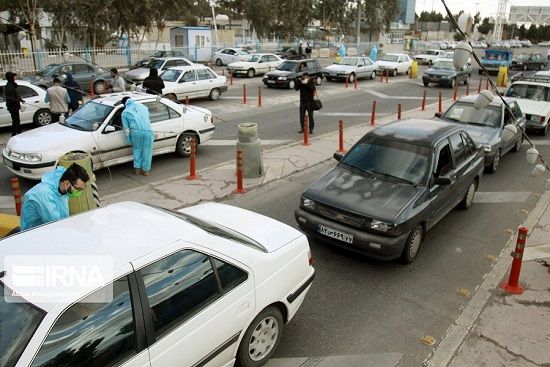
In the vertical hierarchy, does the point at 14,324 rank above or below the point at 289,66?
below

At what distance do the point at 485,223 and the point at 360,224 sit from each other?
3079 mm

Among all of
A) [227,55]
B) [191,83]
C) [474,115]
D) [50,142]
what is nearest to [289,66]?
[191,83]

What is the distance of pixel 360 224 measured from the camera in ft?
19.3

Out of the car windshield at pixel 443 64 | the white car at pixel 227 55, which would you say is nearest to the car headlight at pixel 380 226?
the car windshield at pixel 443 64

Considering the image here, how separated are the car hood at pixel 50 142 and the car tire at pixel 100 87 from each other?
1117 centimetres

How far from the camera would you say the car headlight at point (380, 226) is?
570 cm

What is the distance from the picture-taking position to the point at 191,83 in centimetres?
1844

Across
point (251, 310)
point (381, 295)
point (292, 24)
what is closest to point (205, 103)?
point (381, 295)

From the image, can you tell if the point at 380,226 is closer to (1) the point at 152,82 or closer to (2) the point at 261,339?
(2) the point at 261,339

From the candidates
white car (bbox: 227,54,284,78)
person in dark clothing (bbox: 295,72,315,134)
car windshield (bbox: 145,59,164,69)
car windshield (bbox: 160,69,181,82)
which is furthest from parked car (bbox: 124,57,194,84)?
person in dark clothing (bbox: 295,72,315,134)

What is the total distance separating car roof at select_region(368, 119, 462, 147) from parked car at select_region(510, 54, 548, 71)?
35.0 metres

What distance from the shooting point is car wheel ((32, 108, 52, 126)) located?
13328 millimetres

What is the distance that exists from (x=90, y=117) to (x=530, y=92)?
44.2 feet

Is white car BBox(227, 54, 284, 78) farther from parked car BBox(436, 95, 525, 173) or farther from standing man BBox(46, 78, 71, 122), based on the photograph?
parked car BBox(436, 95, 525, 173)
